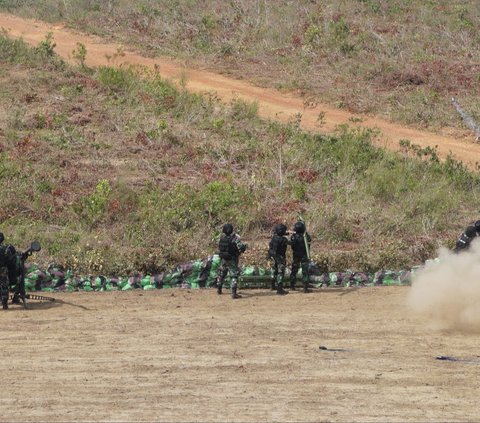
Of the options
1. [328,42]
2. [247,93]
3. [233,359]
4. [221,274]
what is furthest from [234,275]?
[328,42]

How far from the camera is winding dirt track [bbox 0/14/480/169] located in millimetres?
28219

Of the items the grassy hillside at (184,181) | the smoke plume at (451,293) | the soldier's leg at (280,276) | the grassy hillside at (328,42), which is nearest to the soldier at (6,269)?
the grassy hillside at (184,181)

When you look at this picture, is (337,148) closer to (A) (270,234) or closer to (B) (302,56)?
(A) (270,234)

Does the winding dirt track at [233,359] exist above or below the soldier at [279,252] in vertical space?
below

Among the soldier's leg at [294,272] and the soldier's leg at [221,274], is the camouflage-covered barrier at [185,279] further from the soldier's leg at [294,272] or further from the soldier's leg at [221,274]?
the soldier's leg at [221,274]

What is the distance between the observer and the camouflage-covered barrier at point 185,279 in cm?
1931

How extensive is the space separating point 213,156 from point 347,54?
10.8 m

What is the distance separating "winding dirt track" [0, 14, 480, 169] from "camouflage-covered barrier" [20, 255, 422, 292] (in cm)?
806

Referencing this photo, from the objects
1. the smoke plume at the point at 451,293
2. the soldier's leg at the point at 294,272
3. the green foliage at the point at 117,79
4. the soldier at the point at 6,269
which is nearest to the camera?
the smoke plume at the point at 451,293

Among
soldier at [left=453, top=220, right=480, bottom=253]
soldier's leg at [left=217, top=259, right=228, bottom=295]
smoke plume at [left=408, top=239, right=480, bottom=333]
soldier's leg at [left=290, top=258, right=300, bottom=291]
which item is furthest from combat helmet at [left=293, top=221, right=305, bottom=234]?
soldier at [left=453, top=220, right=480, bottom=253]

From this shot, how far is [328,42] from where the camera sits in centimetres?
3550

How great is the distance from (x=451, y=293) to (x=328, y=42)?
66.8 feet

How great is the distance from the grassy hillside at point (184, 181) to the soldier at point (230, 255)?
5.67ft

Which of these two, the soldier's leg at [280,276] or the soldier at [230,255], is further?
the soldier's leg at [280,276]
